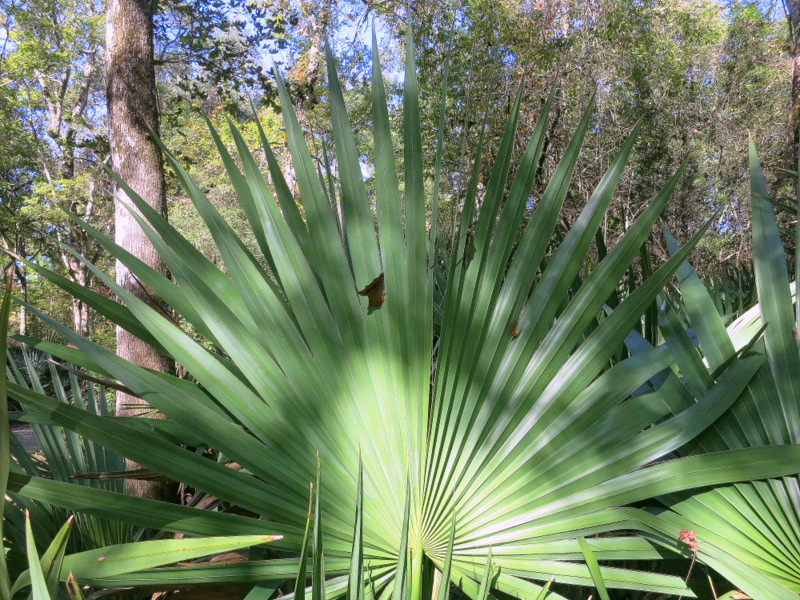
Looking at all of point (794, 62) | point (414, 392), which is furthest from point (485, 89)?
point (414, 392)

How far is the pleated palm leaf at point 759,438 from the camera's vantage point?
3.19 feet

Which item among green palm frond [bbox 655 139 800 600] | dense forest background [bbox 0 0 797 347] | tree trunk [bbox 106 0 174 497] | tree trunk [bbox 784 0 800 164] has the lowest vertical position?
green palm frond [bbox 655 139 800 600]

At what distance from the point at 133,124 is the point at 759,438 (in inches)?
141

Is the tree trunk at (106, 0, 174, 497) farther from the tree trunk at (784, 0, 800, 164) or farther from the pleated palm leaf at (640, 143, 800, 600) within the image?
the tree trunk at (784, 0, 800, 164)

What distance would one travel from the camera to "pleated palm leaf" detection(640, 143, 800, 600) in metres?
0.97

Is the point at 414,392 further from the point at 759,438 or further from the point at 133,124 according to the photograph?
the point at 133,124

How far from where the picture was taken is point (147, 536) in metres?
1.70

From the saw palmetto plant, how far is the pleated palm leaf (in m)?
0.07

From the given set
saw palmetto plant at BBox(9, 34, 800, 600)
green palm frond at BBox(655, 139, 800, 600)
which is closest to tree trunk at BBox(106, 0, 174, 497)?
saw palmetto plant at BBox(9, 34, 800, 600)

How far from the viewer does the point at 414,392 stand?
3.87ft

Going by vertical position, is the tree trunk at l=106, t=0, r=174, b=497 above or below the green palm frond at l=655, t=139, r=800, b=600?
above

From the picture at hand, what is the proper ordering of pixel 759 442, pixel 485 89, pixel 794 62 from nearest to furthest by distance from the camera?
pixel 759 442 → pixel 794 62 → pixel 485 89

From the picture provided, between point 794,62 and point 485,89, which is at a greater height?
point 485,89

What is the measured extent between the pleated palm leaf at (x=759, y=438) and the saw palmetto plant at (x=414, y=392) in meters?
0.07
